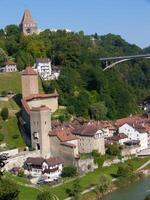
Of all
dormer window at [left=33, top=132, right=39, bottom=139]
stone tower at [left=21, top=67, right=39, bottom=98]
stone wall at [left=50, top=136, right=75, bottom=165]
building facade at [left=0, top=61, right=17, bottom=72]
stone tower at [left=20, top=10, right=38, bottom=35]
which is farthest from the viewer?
stone tower at [left=20, top=10, right=38, bottom=35]

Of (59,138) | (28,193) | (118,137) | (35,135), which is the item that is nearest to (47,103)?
(118,137)

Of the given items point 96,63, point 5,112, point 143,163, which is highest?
point 96,63

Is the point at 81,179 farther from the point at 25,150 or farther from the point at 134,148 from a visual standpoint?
the point at 134,148

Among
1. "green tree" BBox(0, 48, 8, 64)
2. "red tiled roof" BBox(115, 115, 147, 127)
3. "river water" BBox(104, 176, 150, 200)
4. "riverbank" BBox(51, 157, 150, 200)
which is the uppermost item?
"green tree" BBox(0, 48, 8, 64)

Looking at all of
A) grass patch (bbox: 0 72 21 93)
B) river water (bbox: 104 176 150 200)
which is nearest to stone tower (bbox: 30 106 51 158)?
river water (bbox: 104 176 150 200)

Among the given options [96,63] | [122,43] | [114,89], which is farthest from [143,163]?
[122,43]

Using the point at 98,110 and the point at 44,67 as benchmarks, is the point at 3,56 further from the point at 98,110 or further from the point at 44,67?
the point at 98,110

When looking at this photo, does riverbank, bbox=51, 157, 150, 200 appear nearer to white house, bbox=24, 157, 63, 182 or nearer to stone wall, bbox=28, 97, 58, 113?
white house, bbox=24, 157, 63, 182
